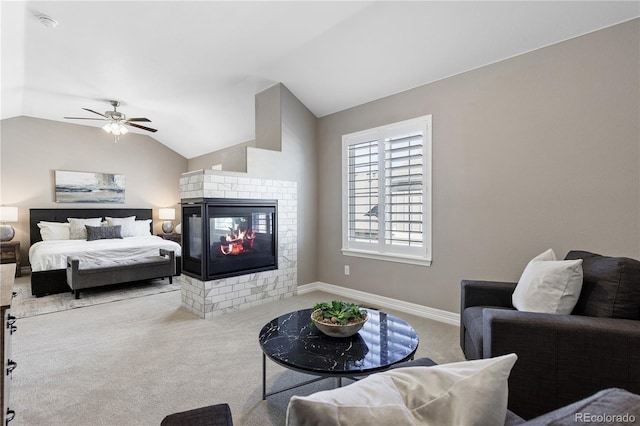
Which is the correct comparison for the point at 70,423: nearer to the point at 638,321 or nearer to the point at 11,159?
the point at 638,321

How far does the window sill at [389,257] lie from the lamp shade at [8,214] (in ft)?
19.8

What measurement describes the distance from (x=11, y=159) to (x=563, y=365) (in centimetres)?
848

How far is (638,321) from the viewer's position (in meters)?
1.61

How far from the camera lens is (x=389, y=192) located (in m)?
3.85

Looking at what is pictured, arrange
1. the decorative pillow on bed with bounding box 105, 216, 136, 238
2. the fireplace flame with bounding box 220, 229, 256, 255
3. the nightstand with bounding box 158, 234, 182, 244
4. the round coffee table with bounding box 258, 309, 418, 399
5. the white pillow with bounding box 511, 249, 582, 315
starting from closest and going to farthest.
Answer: the round coffee table with bounding box 258, 309, 418, 399 → the white pillow with bounding box 511, 249, 582, 315 → the fireplace flame with bounding box 220, 229, 256, 255 → the decorative pillow on bed with bounding box 105, 216, 136, 238 → the nightstand with bounding box 158, 234, 182, 244

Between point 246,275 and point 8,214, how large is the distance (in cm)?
503

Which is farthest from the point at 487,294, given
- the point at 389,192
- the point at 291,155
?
the point at 291,155

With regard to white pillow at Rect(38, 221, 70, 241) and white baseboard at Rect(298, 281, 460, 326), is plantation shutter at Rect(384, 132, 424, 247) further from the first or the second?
white pillow at Rect(38, 221, 70, 241)

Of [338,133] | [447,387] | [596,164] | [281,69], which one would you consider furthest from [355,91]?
[447,387]

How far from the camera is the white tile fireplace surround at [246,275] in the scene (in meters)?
3.65

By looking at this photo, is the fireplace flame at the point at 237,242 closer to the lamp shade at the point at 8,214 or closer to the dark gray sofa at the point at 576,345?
the dark gray sofa at the point at 576,345

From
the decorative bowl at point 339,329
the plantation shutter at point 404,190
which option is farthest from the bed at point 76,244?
the decorative bowl at point 339,329

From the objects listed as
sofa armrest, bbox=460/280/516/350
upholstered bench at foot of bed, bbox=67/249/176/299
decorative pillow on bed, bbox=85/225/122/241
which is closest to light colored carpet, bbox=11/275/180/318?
upholstered bench at foot of bed, bbox=67/249/176/299

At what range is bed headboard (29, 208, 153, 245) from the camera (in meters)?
6.11
